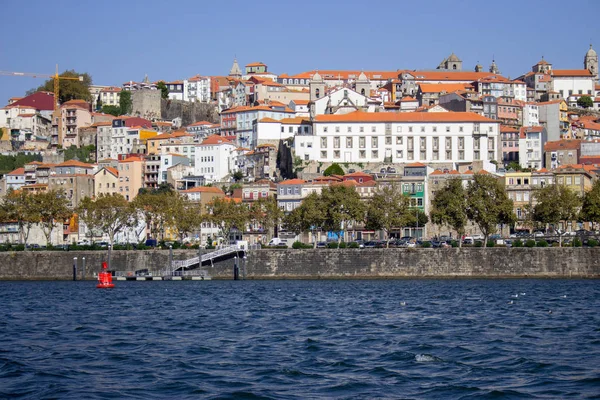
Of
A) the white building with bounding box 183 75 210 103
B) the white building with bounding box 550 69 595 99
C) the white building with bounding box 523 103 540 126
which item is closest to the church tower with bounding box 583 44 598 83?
the white building with bounding box 550 69 595 99

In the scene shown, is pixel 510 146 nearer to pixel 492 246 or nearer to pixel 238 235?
pixel 238 235

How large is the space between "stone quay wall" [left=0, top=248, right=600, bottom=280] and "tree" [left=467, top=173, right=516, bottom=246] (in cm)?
554

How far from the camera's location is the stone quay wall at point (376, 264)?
66.2 m

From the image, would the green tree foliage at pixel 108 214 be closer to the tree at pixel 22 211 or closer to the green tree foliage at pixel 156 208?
the green tree foliage at pixel 156 208

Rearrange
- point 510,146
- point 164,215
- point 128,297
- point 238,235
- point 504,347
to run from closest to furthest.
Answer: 1. point 504,347
2. point 128,297
3. point 164,215
4. point 238,235
5. point 510,146

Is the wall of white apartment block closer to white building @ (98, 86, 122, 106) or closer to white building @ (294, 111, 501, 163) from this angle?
white building @ (294, 111, 501, 163)

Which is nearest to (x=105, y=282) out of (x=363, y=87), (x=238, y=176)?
(x=238, y=176)

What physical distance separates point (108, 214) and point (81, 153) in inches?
2256

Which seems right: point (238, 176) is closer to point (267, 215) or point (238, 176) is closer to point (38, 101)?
point (267, 215)

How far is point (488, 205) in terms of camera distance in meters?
73.4

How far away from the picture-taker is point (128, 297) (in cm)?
5628

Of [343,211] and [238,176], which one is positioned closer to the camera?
[343,211]

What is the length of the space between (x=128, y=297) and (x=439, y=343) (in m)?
27.8

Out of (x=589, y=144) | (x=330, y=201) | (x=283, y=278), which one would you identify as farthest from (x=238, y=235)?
(x=589, y=144)
